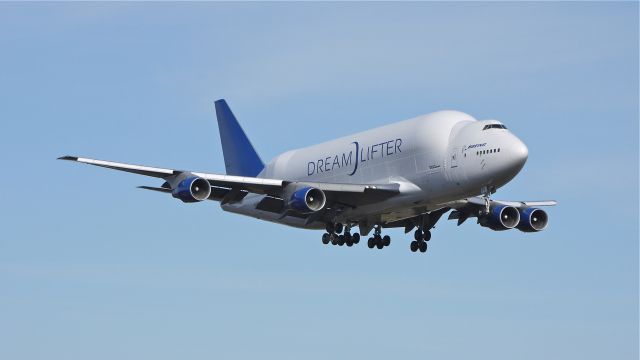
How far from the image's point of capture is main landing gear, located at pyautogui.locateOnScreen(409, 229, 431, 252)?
70.4 metres

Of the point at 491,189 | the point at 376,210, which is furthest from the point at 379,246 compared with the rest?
the point at 491,189

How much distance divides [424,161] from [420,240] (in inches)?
285

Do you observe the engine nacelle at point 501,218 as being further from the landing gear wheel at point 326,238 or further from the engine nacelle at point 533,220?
the landing gear wheel at point 326,238

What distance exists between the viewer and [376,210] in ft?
219

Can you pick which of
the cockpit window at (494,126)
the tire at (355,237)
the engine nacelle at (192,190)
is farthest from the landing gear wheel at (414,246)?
the engine nacelle at (192,190)

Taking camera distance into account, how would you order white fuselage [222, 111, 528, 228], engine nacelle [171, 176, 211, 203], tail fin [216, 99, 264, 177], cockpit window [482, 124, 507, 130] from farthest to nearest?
tail fin [216, 99, 264, 177] < cockpit window [482, 124, 507, 130] < engine nacelle [171, 176, 211, 203] < white fuselage [222, 111, 528, 228]

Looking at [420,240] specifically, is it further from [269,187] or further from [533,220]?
[269,187]

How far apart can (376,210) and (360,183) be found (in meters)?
1.80

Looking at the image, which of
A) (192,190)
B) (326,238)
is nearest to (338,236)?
(326,238)

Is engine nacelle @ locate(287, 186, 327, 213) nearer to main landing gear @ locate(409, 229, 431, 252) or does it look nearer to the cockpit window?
main landing gear @ locate(409, 229, 431, 252)

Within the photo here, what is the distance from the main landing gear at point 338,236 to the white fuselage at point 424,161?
2.44ft

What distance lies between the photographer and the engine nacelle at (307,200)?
211 feet

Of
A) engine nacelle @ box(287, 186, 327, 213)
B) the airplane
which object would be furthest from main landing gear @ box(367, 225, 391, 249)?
engine nacelle @ box(287, 186, 327, 213)

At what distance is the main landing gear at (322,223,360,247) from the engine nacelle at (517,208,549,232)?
8.95 metres
